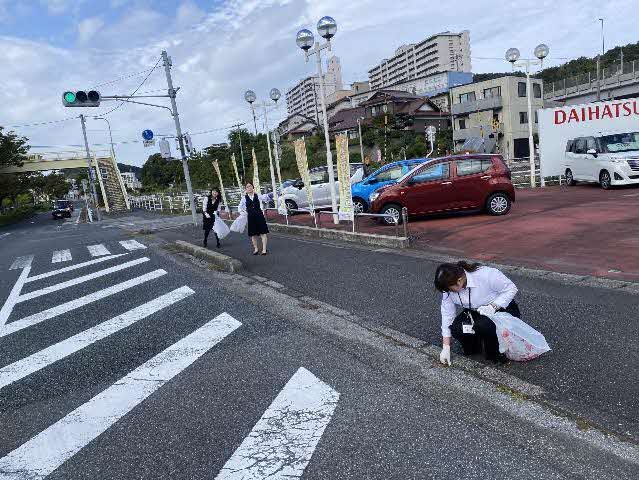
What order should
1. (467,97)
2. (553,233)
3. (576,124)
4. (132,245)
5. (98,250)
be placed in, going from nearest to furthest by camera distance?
(553,233)
(98,250)
(132,245)
(576,124)
(467,97)

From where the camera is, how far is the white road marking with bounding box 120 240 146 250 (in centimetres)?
1417

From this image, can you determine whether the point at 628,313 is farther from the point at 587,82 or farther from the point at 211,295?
the point at 587,82

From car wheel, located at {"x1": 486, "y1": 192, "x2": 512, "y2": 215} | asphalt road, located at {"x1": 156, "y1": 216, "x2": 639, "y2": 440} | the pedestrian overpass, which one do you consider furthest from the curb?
the pedestrian overpass

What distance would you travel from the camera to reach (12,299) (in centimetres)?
870

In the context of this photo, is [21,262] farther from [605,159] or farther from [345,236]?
[605,159]

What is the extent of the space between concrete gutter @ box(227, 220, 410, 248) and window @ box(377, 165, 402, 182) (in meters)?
3.35

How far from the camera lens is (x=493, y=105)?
4631 centimetres

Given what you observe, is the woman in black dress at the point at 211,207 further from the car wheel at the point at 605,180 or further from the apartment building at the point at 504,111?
the apartment building at the point at 504,111

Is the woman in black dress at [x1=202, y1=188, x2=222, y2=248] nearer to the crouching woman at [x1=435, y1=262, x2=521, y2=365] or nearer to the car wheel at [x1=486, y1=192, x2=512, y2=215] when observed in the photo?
the car wheel at [x1=486, y1=192, x2=512, y2=215]

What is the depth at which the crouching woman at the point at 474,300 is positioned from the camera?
3.88 meters

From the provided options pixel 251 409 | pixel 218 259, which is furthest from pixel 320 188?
pixel 251 409

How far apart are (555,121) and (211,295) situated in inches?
639

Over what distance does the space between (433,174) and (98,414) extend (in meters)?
10.2

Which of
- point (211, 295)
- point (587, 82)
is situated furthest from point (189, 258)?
point (587, 82)
